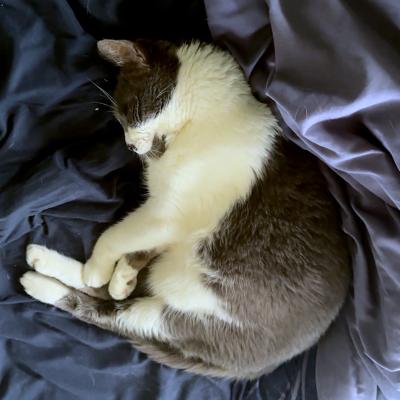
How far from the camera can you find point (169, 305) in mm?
1359

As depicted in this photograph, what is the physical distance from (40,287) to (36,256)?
8 cm

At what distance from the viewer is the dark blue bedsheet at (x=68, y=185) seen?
48.1 inches

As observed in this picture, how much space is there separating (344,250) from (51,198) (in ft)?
2.32

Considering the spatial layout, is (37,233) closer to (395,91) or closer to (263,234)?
(263,234)

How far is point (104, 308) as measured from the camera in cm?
140

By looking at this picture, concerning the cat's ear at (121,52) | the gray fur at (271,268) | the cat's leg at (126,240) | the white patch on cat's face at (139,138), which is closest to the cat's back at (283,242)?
the gray fur at (271,268)

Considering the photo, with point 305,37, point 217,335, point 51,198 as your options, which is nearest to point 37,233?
point 51,198

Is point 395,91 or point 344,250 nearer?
point 395,91

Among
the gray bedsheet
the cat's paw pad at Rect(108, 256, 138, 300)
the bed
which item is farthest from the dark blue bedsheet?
the gray bedsheet

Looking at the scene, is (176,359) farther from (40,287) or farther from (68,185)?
(68,185)

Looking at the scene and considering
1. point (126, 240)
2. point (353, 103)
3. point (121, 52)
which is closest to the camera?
point (353, 103)

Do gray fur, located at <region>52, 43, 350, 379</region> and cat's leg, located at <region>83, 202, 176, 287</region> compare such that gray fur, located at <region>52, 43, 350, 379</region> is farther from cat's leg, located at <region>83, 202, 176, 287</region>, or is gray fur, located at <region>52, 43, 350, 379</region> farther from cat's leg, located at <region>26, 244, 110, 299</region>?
cat's leg, located at <region>26, 244, 110, 299</region>

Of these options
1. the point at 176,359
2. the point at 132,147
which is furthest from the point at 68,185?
the point at 176,359

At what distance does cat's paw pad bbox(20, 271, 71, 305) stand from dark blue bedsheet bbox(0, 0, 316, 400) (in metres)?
0.03
